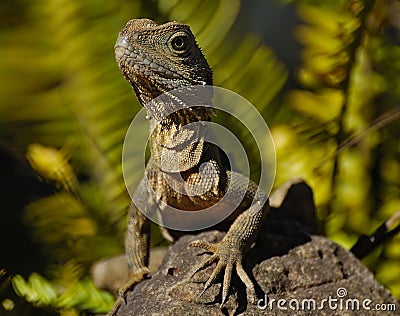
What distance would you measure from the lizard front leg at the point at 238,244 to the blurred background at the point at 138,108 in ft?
4.48

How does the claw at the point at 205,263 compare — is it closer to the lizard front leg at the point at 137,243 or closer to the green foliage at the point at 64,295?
the lizard front leg at the point at 137,243

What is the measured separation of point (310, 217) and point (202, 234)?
3.44 feet

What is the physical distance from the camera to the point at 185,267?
3396mm

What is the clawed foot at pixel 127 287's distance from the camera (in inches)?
138

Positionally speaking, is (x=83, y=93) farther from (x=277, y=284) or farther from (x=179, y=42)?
(x=277, y=284)

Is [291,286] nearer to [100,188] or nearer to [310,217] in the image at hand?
[310,217]

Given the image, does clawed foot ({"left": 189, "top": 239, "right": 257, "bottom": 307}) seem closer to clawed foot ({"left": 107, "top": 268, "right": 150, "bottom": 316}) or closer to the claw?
the claw

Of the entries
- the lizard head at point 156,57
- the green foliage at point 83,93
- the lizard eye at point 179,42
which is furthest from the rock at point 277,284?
the green foliage at point 83,93

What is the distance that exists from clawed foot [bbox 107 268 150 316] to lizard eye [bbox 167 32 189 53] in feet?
4.04

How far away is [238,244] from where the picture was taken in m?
3.34

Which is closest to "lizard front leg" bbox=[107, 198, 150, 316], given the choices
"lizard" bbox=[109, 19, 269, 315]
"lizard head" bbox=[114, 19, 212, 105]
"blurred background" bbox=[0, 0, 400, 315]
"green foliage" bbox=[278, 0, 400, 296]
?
"lizard" bbox=[109, 19, 269, 315]

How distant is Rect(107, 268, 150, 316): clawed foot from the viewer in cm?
350

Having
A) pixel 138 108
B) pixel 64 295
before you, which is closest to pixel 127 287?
pixel 64 295

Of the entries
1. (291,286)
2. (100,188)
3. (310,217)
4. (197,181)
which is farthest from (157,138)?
(100,188)
